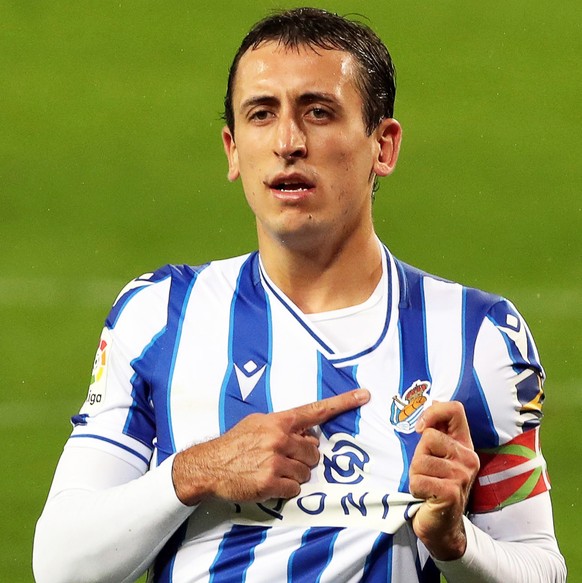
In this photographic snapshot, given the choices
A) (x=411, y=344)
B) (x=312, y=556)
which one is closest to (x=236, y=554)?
(x=312, y=556)

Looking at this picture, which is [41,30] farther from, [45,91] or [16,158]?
[16,158]

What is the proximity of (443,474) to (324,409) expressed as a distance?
25 cm

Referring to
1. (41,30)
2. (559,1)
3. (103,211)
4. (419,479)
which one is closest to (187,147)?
(103,211)

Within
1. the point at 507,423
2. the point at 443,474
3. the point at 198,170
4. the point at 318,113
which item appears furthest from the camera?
the point at 198,170

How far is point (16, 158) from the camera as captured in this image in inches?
211

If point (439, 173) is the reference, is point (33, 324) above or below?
below

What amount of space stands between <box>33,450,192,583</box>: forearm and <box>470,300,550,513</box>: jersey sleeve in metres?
0.51

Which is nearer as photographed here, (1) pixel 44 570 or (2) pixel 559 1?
(1) pixel 44 570

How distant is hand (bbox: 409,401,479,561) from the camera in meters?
1.98

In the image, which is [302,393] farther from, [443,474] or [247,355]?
[443,474]

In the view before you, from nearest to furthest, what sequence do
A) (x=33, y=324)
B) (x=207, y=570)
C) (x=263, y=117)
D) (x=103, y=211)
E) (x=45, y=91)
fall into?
(x=207, y=570), (x=263, y=117), (x=33, y=324), (x=103, y=211), (x=45, y=91)

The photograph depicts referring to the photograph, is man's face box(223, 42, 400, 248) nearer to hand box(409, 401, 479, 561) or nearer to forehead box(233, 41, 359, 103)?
forehead box(233, 41, 359, 103)

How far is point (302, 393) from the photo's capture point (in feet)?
7.36

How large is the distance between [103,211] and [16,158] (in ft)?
1.51
